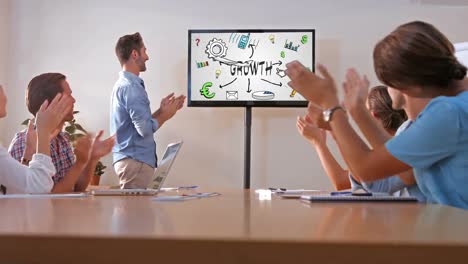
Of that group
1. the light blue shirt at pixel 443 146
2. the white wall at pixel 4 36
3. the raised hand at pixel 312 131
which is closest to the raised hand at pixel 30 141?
the raised hand at pixel 312 131

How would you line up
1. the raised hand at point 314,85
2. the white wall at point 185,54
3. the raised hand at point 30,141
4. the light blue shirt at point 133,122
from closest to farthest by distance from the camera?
the raised hand at point 314,85 < the raised hand at point 30,141 < the light blue shirt at point 133,122 < the white wall at point 185,54

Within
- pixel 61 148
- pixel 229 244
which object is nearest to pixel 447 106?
pixel 229 244

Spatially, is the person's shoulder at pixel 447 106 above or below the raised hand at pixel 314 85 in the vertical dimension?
below

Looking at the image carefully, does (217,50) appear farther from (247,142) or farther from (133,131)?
(133,131)

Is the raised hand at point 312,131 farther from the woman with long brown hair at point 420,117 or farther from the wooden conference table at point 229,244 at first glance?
the wooden conference table at point 229,244

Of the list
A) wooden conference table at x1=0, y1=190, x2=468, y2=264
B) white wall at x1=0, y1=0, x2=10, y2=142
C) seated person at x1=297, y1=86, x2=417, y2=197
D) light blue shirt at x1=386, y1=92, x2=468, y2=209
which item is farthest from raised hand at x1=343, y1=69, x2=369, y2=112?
white wall at x1=0, y1=0, x2=10, y2=142

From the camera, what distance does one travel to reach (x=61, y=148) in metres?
2.33

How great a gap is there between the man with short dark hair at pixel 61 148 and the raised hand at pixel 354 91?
0.99 meters

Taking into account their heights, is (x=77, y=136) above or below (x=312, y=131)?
below

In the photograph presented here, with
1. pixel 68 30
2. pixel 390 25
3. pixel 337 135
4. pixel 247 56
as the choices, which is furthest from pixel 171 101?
pixel 337 135

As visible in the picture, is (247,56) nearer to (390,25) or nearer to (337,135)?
(390,25)

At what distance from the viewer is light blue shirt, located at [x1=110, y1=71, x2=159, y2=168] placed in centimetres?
340

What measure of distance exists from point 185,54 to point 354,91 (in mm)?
3504

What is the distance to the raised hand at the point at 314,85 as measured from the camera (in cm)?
136
